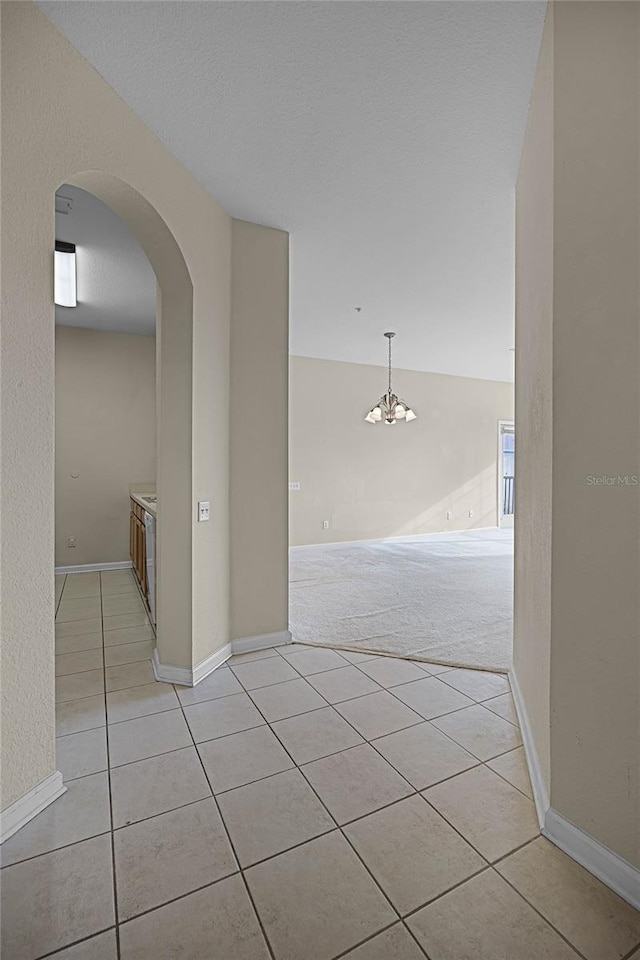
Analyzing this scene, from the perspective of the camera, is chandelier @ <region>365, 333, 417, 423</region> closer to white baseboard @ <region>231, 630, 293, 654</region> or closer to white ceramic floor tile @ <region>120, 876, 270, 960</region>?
white baseboard @ <region>231, 630, 293, 654</region>

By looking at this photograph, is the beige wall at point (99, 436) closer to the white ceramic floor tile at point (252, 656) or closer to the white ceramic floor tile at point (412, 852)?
the white ceramic floor tile at point (252, 656)

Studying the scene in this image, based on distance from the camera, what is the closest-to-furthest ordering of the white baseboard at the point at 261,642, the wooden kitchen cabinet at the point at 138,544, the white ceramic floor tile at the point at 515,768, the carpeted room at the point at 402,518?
the white ceramic floor tile at the point at 515,768, the white baseboard at the point at 261,642, the carpeted room at the point at 402,518, the wooden kitchen cabinet at the point at 138,544

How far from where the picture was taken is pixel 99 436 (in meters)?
5.56

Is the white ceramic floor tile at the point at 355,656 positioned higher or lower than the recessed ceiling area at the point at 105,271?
lower

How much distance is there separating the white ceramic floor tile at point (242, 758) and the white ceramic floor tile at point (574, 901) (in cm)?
88

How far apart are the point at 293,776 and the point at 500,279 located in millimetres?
4011

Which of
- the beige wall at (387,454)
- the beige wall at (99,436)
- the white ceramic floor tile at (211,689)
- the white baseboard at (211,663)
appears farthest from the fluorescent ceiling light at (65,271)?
the beige wall at (387,454)

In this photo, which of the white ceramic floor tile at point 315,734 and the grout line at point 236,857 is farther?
the white ceramic floor tile at point 315,734

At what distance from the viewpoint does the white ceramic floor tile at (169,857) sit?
132cm

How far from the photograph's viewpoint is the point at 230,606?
303 cm

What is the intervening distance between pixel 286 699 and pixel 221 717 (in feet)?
1.14

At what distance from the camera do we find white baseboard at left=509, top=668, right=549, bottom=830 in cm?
158

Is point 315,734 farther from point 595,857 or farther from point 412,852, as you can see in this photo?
point 595,857

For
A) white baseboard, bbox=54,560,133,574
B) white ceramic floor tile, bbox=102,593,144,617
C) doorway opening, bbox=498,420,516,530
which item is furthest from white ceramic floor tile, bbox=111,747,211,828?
doorway opening, bbox=498,420,516,530
